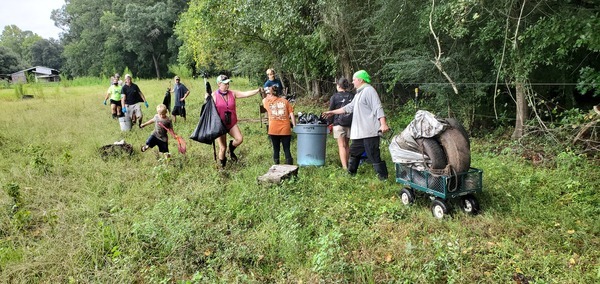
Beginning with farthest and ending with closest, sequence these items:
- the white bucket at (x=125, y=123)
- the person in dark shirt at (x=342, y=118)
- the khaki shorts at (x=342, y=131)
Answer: the white bucket at (x=125, y=123) → the khaki shorts at (x=342, y=131) → the person in dark shirt at (x=342, y=118)

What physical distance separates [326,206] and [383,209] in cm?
74

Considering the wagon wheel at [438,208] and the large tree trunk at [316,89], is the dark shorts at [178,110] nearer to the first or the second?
the large tree trunk at [316,89]

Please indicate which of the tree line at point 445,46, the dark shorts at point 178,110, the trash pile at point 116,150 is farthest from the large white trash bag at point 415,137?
the dark shorts at point 178,110

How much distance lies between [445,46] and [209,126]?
5.64 m

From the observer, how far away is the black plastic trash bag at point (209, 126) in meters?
6.06

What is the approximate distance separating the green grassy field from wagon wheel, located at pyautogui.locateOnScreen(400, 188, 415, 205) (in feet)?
0.31

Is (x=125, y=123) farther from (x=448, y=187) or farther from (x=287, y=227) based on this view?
(x=448, y=187)

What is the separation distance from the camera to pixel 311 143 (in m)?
6.49

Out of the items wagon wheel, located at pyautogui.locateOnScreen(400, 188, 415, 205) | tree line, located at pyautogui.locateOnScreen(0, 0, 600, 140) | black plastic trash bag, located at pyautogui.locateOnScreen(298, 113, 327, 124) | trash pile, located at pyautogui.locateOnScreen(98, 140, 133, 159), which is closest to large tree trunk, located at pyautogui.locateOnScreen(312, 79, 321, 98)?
tree line, located at pyautogui.locateOnScreen(0, 0, 600, 140)

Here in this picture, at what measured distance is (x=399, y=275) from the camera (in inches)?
128

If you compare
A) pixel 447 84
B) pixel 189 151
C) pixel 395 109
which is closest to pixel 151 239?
pixel 189 151

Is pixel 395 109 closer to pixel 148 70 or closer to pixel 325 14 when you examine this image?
pixel 325 14

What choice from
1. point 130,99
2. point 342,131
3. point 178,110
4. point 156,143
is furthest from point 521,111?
point 130,99

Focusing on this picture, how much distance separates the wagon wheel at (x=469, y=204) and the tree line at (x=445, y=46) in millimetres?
1820
